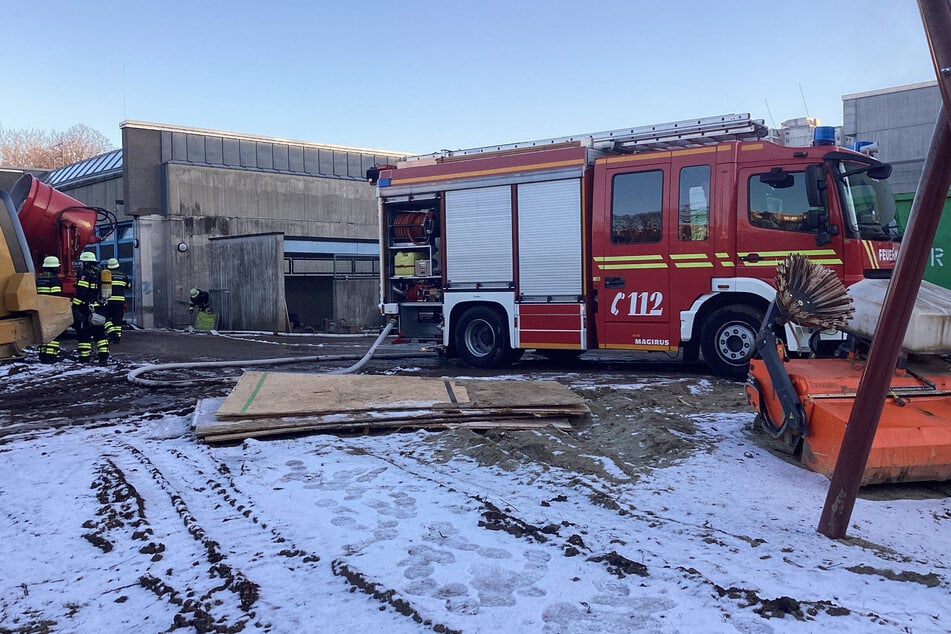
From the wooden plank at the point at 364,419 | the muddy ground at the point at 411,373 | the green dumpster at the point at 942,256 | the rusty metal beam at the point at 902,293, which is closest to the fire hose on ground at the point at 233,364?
the muddy ground at the point at 411,373

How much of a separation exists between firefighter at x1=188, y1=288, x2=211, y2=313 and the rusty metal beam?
2195 centimetres

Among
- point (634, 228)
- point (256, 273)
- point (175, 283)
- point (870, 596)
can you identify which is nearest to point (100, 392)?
point (634, 228)

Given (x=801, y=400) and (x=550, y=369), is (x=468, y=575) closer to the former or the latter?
(x=801, y=400)

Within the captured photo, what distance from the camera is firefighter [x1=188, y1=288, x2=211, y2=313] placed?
23.2 metres

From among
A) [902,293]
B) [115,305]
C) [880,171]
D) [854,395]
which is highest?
[880,171]

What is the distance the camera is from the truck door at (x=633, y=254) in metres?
9.85

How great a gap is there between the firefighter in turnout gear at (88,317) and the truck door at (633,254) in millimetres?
7983

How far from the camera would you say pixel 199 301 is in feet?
76.5

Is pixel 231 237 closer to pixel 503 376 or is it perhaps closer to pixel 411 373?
pixel 411 373

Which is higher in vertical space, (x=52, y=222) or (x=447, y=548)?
(x=52, y=222)

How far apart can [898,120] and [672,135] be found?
16008 mm

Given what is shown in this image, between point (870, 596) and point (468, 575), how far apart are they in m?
1.68

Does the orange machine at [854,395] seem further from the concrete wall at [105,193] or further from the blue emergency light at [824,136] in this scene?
the concrete wall at [105,193]

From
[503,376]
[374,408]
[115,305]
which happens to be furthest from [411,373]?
[115,305]
